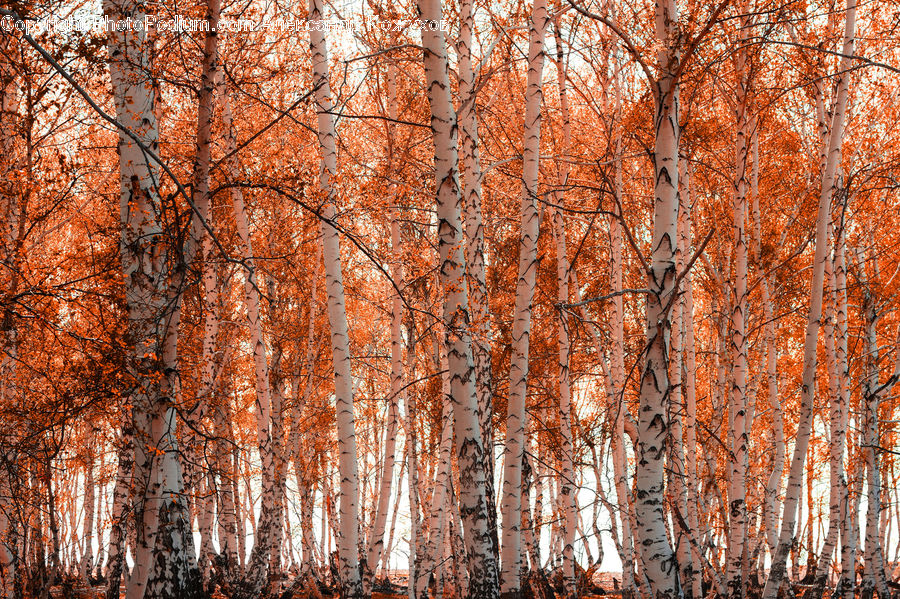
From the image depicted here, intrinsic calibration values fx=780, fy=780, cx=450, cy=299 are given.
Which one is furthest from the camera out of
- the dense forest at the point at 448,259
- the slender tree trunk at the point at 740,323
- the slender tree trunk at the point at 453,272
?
the slender tree trunk at the point at 740,323

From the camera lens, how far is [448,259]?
572 centimetres

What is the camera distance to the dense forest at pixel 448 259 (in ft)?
17.6

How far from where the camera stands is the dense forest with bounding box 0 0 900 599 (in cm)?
538

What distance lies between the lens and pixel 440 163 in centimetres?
571

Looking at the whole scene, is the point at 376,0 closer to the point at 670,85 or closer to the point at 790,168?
the point at 670,85

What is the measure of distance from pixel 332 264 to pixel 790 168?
9.34 meters

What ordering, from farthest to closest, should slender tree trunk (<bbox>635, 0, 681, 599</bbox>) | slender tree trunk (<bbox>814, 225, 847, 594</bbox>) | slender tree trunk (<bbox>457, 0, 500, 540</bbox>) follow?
slender tree trunk (<bbox>814, 225, 847, 594</bbox>), slender tree trunk (<bbox>457, 0, 500, 540</bbox>), slender tree trunk (<bbox>635, 0, 681, 599</bbox>)

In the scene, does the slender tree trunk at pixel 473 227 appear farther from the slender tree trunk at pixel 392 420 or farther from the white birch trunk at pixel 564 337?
the slender tree trunk at pixel 392 420

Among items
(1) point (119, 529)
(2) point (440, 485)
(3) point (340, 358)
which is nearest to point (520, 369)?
(3) point (340, 358)

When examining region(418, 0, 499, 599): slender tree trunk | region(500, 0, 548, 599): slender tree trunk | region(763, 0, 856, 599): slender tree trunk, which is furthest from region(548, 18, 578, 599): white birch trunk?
region(418, 0, 499, 599): slender tree trunk

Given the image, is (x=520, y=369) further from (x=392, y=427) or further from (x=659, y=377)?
(x=392, y=427)

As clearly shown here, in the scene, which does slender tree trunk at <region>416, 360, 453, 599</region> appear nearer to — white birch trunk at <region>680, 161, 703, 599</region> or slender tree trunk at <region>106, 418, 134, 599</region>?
white birch trunk at <region>680, 161, 703, 599</region>

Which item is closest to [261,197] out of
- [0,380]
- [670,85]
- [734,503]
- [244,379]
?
[244,379]

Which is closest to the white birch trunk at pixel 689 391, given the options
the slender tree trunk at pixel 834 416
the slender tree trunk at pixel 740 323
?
the slender tree trunk at pixel 740 323
